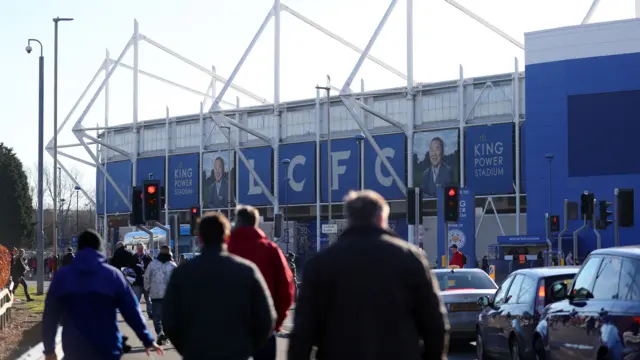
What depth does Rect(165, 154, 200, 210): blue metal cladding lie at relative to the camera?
300 feet

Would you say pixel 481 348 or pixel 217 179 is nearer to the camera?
pixel 481 348

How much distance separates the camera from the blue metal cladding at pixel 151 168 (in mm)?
94688

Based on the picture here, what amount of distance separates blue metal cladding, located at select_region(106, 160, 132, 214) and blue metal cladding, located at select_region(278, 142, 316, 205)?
694 inches

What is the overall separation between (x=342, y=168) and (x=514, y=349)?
2624 inches

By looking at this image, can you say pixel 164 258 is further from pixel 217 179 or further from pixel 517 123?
pixel 217 179

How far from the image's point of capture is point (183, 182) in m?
92.4

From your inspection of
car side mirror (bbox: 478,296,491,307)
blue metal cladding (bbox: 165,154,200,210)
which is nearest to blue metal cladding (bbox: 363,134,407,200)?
blue metal cladding (bbox: 165,154,200,210)

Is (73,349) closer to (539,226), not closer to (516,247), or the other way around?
(516,247)

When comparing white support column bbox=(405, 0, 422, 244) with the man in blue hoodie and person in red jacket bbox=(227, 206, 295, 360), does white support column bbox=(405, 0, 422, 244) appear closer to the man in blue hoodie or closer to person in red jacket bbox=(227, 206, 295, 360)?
person in red jacket bbox=(227, 206, 295, 360)

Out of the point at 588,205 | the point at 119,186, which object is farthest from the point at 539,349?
the point at 119,186

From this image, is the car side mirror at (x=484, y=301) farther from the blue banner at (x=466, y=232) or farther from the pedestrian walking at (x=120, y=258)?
the blue banner at (x=466, y=232)

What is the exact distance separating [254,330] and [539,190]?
6308 cm

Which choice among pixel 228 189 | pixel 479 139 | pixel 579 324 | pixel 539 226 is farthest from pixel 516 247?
pixel 579 324

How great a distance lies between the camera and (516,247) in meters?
63.1
